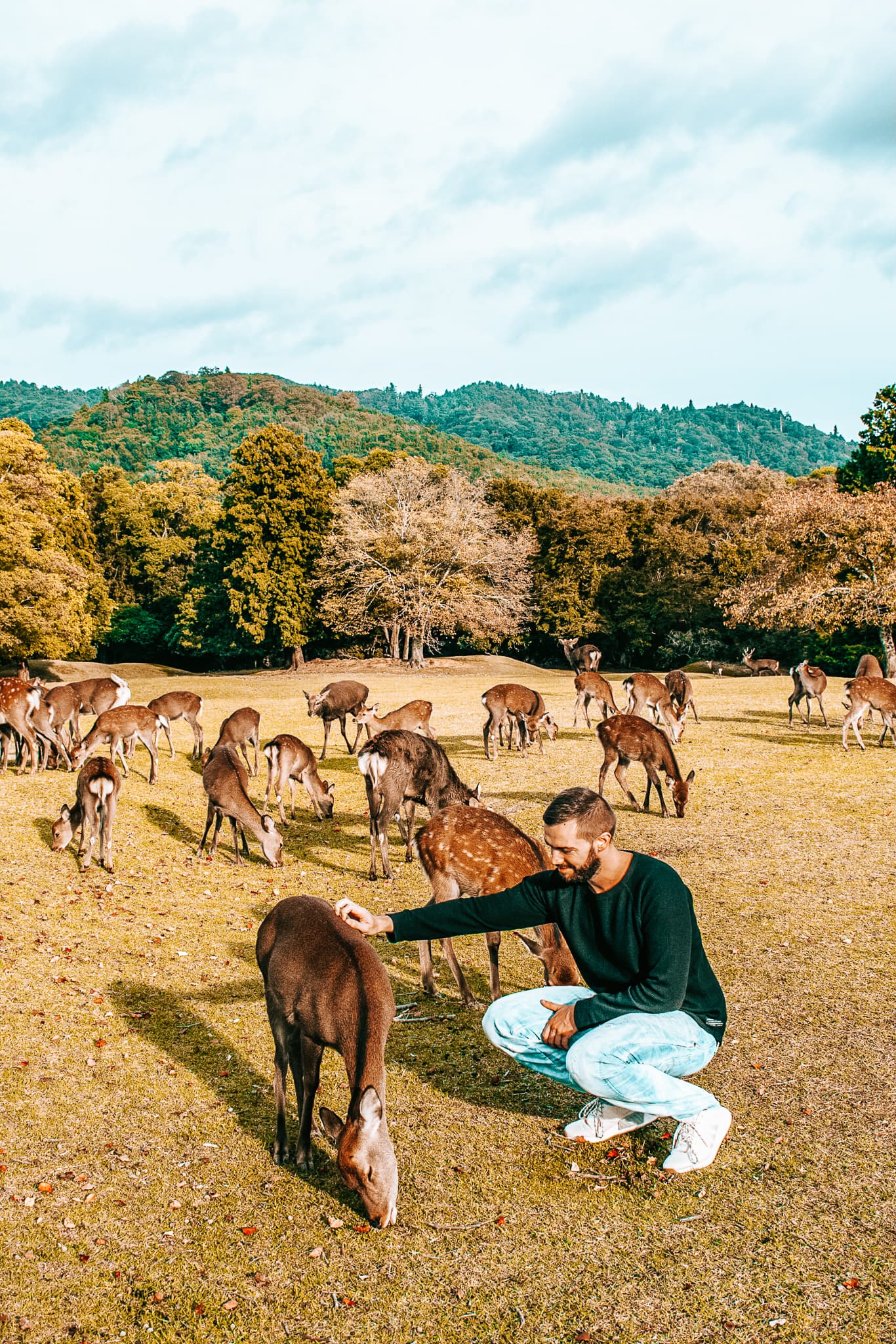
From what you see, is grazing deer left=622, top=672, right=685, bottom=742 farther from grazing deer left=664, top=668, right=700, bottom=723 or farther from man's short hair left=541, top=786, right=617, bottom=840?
man's short hair left=541, top=786, right=617, bottom=840

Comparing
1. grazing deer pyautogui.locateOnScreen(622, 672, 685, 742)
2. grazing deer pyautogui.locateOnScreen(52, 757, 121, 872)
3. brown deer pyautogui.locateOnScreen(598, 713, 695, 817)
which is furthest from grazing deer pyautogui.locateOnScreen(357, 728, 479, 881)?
grazing deer pyautogui.locateOnScreen(622, 672, 685, 742)

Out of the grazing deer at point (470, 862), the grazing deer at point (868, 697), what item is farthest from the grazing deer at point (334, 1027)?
the grazing deer at point (868, 697)

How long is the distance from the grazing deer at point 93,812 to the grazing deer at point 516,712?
28.6 feet

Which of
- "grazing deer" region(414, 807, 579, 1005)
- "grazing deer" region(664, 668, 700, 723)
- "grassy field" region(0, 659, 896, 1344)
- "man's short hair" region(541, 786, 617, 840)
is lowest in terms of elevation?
"grassy field" region(0, 659, 896, 1344)

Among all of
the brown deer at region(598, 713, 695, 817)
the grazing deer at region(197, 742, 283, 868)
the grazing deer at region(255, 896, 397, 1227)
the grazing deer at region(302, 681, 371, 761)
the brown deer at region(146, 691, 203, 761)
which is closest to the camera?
the grazing deer at region(255, 896, 397, 1227)

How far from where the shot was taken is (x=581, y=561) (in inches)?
2135

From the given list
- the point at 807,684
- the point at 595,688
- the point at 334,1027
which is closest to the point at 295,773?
the point at 334,1027

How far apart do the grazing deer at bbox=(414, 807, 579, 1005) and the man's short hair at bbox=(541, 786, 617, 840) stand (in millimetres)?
2466

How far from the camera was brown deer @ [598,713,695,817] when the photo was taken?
13688 millimetres

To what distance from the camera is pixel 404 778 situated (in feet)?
36.8

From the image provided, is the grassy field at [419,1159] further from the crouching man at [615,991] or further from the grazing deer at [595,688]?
the grazing deer at [595,688]

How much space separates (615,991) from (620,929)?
38 cm

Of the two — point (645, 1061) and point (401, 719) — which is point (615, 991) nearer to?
point (645, 1061)

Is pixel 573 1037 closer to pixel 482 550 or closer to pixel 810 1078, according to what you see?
pixel 810 1078
